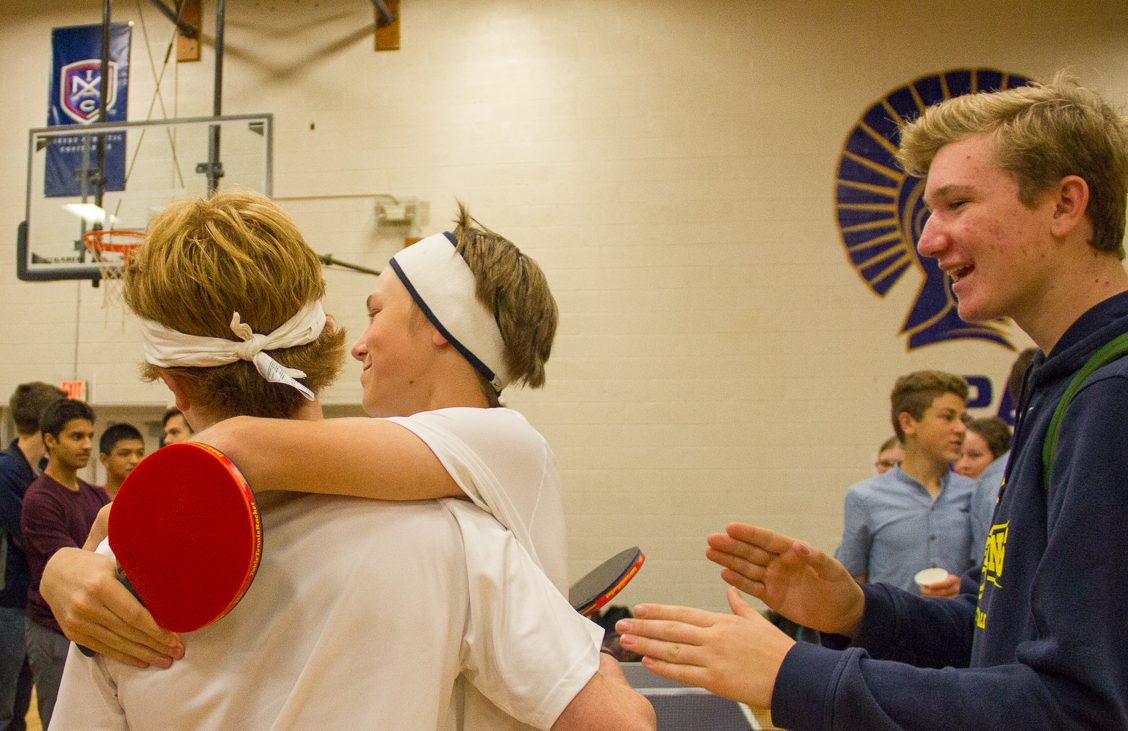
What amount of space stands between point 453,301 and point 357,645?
69cm

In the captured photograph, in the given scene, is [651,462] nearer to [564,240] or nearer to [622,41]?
[564,240]

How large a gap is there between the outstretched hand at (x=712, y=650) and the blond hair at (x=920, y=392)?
3361mm

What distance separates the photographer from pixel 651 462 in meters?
7.43

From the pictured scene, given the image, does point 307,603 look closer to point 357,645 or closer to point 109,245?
point 357,645

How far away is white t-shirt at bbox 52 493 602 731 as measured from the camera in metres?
1.06

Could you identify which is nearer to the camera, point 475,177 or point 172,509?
point 172,509

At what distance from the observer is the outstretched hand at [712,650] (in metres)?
1.14

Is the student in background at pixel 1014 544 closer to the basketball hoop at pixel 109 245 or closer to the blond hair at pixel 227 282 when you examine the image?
the blond hair at pixel 227 282

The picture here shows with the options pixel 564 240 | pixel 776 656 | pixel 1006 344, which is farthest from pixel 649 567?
pixel 776 656

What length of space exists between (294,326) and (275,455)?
21cm

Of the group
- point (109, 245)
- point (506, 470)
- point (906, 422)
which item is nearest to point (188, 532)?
point (506, 470)

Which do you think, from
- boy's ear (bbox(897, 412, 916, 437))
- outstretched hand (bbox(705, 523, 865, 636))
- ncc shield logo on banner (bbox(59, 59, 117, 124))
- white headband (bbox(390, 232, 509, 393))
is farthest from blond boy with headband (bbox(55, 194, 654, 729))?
ncc shield logo on banner (bbox(59, 59, 117, 124))

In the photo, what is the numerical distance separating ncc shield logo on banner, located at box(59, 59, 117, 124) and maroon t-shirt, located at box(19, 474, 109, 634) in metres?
5.27

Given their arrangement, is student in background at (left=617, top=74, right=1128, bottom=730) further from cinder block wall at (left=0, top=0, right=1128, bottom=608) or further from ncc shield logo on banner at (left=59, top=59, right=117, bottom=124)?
ncc shield logo on banner at (left=59, top=59, right=117, bottom=124)
